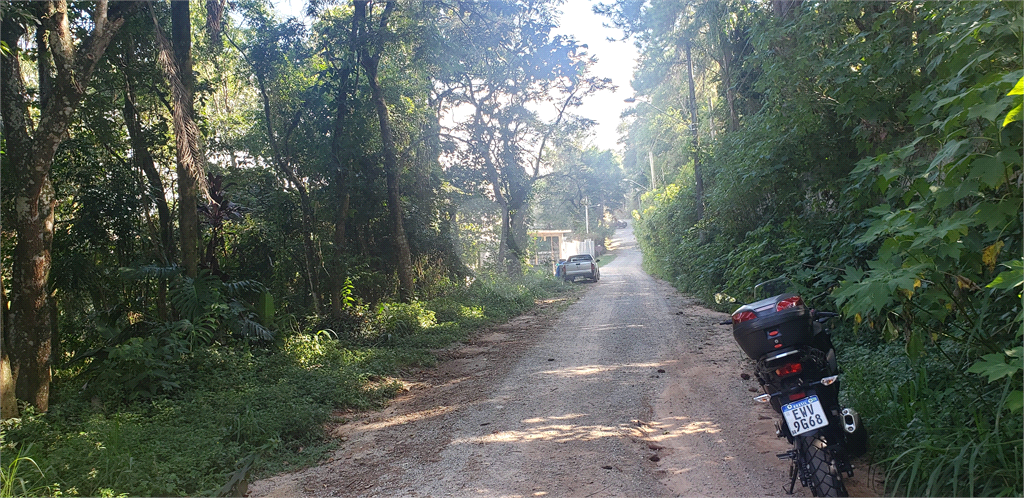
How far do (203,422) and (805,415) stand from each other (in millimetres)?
5368

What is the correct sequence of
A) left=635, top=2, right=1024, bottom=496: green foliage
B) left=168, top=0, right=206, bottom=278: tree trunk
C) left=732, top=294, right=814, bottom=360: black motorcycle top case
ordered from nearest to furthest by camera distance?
left=635, top=2, right=1024, bottom=496: green foliage → left=732, top=294, right=814, bottom=360: black motorcycle top case → left=168, top=0, right=206, bottom=278: tree trunk

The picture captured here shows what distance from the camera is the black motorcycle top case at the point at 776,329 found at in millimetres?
3779

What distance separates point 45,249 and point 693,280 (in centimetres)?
1720

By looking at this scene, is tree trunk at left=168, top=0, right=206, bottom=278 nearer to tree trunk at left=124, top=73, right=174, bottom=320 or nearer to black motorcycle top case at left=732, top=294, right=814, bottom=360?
tree trunk at left=124, top=73, right=174, bottom=320

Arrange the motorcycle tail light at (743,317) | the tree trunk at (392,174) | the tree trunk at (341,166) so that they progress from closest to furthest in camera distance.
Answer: the motorcycle tail light at (743,317) < the tree trunk at (341,166) < the tree trunk at (392,174)

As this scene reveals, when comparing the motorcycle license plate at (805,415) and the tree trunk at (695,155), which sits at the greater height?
the tree trunk at (695,155)

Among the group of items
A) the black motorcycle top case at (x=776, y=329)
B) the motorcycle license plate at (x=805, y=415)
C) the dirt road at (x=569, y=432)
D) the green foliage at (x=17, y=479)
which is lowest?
the dirt road at (x=569, y=432)

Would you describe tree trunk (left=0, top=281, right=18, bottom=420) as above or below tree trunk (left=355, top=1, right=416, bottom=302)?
below

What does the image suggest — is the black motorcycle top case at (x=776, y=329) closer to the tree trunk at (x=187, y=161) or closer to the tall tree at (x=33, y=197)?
the tall tree at (x=33, y=197)

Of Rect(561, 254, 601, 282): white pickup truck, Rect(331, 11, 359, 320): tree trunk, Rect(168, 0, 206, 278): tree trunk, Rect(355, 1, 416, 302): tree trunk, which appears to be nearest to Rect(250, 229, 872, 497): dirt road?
Rect(331, 11, 359, 320): tree trunk

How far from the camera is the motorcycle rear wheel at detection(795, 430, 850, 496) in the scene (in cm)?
344

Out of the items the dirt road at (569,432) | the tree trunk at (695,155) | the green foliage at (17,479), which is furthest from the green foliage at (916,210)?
the tree trunk at (695,155)

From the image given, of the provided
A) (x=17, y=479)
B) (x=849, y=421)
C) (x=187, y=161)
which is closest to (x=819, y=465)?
(x=849, y=421)

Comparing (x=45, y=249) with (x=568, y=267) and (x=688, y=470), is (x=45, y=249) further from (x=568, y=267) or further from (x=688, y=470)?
(x=568, y=267)
